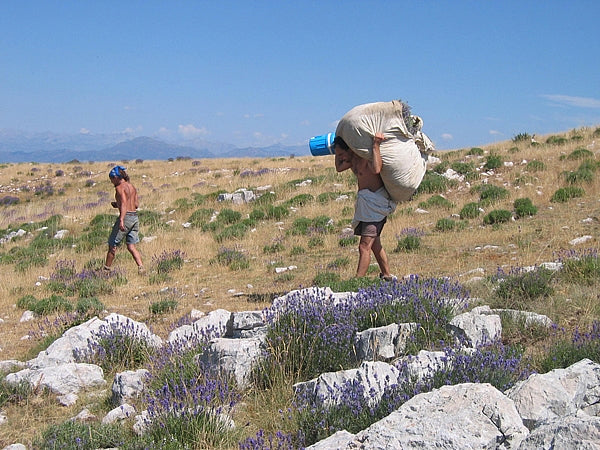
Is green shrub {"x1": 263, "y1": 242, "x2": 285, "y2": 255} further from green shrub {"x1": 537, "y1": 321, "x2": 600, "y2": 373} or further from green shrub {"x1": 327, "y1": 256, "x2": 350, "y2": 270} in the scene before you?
green shrub {"x1": 537, "y1": 321, "x2": 600, "y2": 373}

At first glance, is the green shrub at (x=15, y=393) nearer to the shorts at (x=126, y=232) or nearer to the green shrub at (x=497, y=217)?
the shorts at (x=126, y=232)

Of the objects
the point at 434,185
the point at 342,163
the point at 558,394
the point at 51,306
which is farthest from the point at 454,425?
the point at 434,185

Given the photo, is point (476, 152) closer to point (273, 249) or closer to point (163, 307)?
point (273, 249)

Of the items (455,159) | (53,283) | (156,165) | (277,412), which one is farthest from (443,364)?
(156,165)

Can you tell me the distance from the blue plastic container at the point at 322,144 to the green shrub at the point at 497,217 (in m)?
5.24

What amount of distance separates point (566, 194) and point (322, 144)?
24.3 ft

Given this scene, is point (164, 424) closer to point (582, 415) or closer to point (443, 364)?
point (443, 364)

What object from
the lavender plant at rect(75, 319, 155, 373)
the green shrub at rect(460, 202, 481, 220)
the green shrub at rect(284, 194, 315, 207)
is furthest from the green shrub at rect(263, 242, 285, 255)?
the lavender plant at rect(75, 319, 155, 373)

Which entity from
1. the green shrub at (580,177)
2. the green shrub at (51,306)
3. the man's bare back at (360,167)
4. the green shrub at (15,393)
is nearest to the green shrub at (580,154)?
the green shrub at (580,177)

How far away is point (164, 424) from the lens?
3.45 meters

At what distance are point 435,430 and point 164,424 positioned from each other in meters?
1.82

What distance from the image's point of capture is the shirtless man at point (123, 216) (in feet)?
32.7

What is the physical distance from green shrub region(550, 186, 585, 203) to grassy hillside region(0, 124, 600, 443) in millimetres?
30

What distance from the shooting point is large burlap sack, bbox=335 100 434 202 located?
600 centimetres
